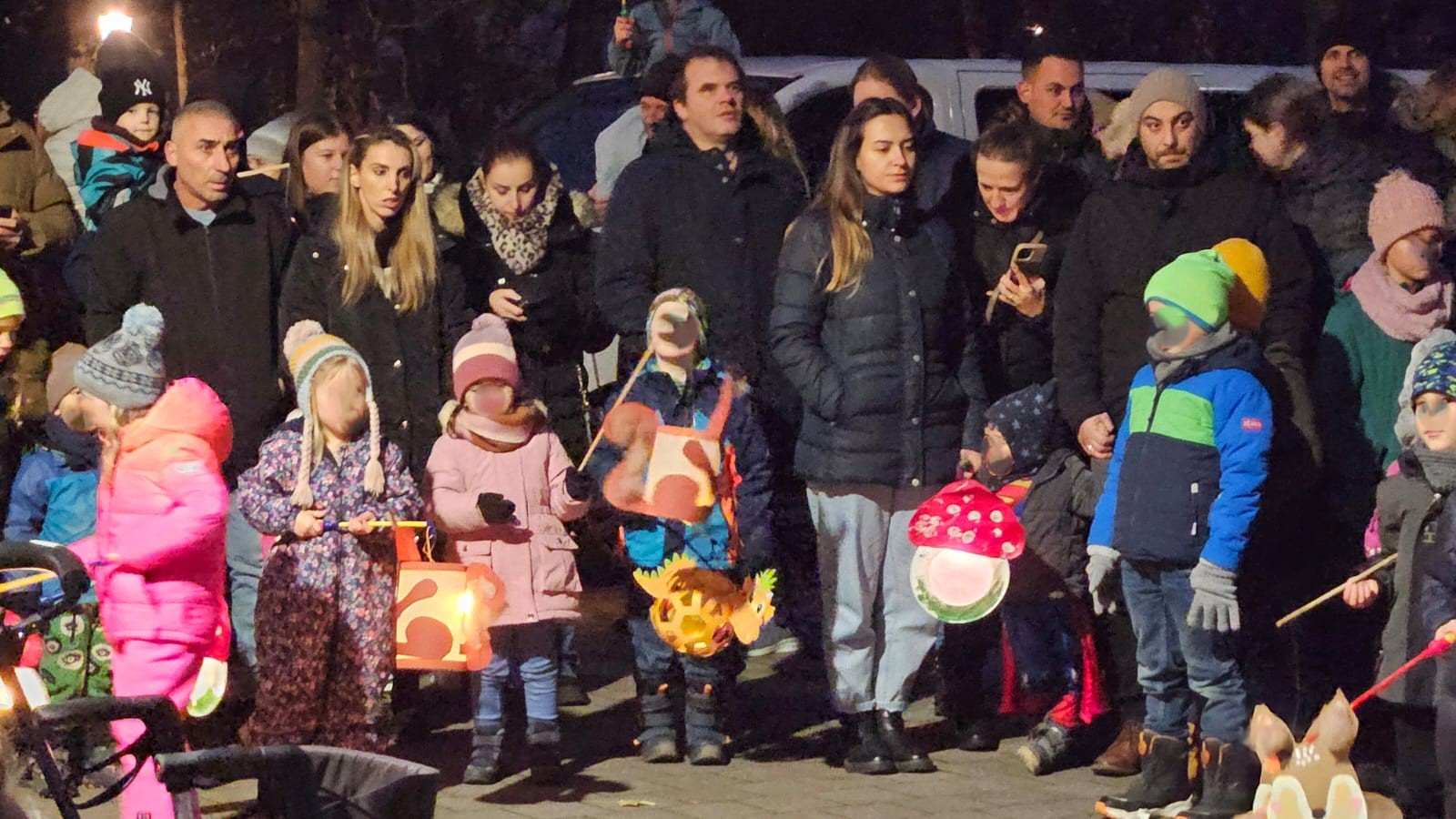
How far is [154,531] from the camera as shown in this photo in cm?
781

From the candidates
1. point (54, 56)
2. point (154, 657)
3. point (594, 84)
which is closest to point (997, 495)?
point (154, 657)

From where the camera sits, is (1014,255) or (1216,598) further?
(1014,255)

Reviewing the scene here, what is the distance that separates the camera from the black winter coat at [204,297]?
9414 mm

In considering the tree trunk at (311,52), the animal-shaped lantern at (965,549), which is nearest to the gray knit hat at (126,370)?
the animal-shaped lantern at (965,549)

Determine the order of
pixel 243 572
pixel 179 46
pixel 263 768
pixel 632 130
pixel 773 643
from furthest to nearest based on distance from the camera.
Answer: pixel 179 46 → pixel 632 130 → pixel 773 643 → pixel 243 572 → pixel 263 768

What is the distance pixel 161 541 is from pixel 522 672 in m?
1.60

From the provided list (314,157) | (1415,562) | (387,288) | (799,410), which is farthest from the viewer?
(314,157)

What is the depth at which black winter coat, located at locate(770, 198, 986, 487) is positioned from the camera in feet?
29.4

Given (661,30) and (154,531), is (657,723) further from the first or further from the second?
(661,30)

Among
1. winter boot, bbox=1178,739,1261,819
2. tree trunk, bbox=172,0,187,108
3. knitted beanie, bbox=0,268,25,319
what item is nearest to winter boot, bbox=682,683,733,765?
winter boot, bbox=1178,739,1261,819

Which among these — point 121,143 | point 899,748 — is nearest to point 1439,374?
point 899,748

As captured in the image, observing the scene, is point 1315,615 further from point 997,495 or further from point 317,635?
point 317,635

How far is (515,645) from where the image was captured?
8.91 metres

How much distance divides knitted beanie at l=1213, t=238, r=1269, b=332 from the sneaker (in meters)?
3.06
